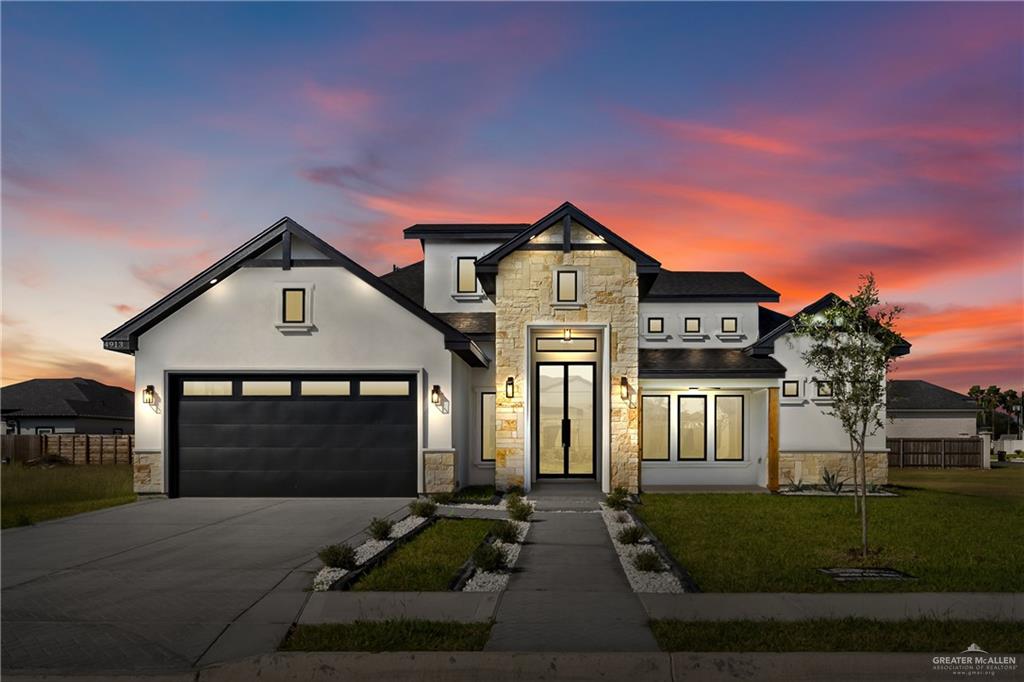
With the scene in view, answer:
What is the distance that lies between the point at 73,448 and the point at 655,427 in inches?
1064

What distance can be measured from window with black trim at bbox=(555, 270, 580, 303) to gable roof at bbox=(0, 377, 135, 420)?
3911cm

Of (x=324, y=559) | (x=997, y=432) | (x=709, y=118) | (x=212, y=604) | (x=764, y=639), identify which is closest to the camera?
(x=764, y=639)

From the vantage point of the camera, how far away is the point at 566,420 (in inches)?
799

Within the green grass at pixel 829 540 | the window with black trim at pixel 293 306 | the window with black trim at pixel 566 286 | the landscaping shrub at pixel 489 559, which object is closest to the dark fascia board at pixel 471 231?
the window with black trim at pixel 566 286

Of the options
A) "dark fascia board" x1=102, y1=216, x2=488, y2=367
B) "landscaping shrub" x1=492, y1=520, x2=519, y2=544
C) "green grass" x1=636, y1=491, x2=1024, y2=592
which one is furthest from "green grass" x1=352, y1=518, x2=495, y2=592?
"dark fascia board" x1=102, y1=216, x2=488, y2=367

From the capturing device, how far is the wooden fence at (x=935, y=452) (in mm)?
34750

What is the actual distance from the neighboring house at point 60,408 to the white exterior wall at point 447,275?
3330 centimetres

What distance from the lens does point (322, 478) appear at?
17953 millimetres

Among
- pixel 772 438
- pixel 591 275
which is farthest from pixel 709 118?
pixel 772 438

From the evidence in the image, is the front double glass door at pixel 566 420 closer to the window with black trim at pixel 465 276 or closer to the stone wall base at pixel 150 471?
the window with black trim at pixel 465 276

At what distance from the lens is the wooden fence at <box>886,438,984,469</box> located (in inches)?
1368

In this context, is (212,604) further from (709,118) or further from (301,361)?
(709,118)

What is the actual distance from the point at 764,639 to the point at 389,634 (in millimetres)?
3552

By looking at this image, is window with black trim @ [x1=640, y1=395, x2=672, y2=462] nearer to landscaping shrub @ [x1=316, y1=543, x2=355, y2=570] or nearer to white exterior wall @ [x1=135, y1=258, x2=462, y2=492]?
white exterior wall @ [x1=135, y1=258, x2=462, y2=492]
